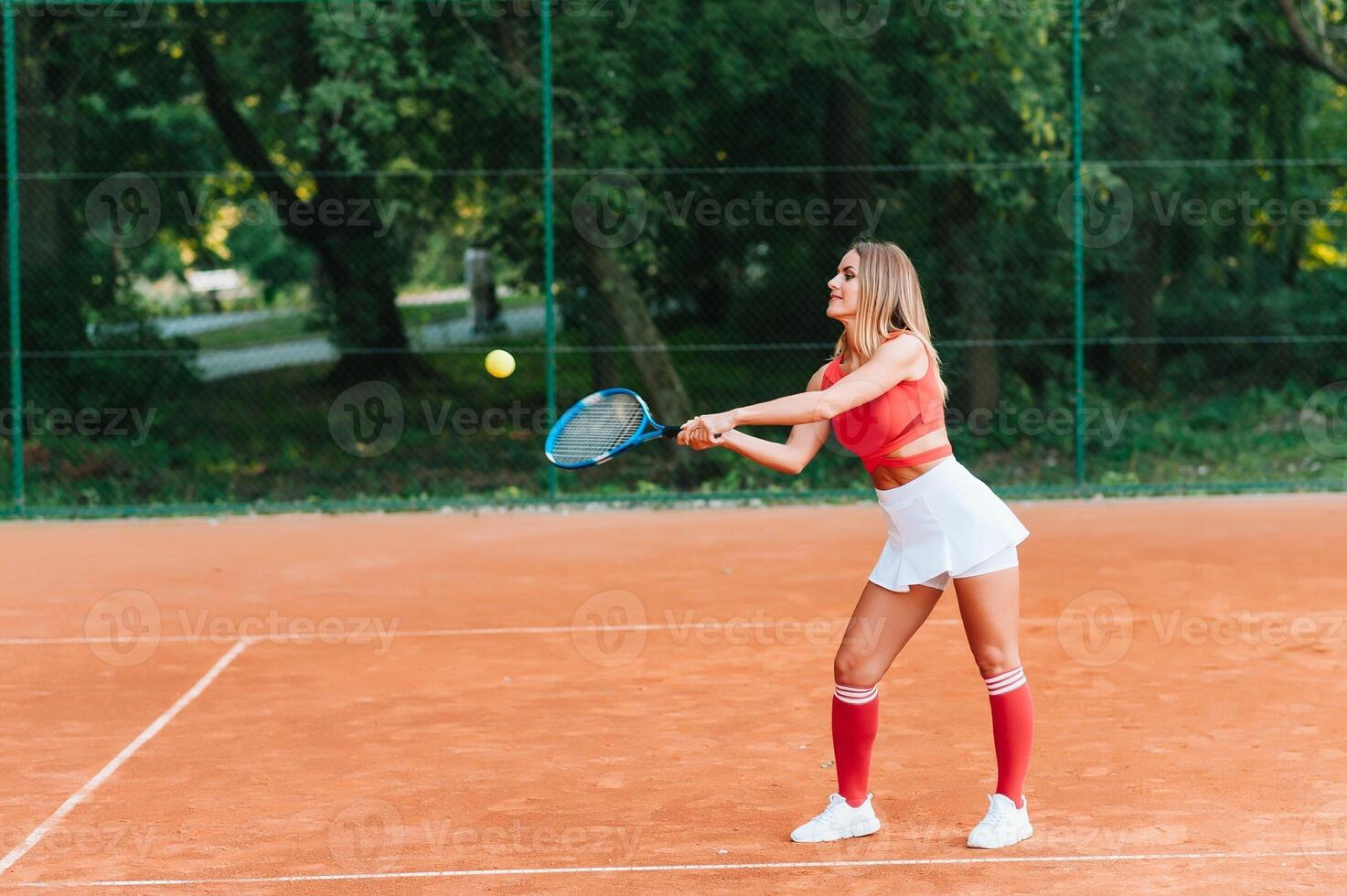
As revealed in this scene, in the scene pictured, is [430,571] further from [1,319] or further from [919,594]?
[1,319]

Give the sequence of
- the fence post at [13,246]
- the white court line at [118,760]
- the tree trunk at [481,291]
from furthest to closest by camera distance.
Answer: the tree trunk at [481,291] < the fence post at [13,246] < the white court line at [118,760]

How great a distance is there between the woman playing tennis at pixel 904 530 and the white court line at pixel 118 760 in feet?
7.21

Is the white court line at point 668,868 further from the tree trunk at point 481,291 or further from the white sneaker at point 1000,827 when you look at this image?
the tree trunk at point 481,291

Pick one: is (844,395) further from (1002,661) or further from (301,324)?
(301,324)

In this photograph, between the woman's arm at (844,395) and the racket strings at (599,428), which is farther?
the racket strings at (599,428)

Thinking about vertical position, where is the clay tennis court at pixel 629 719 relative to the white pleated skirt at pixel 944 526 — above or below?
below

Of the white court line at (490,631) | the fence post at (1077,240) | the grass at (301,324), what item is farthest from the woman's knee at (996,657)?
the grass at (301,324)

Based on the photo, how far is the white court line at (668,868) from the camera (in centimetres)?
463

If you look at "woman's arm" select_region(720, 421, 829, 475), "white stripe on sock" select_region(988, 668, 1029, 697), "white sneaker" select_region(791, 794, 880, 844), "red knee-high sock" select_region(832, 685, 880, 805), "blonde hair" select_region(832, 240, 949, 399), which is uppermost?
"blonde hair" select_region(832, 240, 949, 399)

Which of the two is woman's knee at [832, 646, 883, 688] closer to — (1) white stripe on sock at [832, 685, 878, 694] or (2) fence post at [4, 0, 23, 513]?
(1) white stripe on sock at [832, 685, 878, 694]

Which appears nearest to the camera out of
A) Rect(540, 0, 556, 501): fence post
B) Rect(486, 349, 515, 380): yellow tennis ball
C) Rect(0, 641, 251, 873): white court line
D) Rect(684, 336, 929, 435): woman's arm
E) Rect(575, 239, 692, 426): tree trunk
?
Rect(684, 336, 929, 435): woman's arm

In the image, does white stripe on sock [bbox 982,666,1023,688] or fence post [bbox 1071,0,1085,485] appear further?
fence post [bbox 1071,0,1085,485]

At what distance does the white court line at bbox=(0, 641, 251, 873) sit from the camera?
16.3 ft

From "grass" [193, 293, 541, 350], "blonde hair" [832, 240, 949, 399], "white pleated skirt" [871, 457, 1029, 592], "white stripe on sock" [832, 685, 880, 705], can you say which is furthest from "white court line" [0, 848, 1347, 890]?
"grass" [193, 293, 541, 350]
